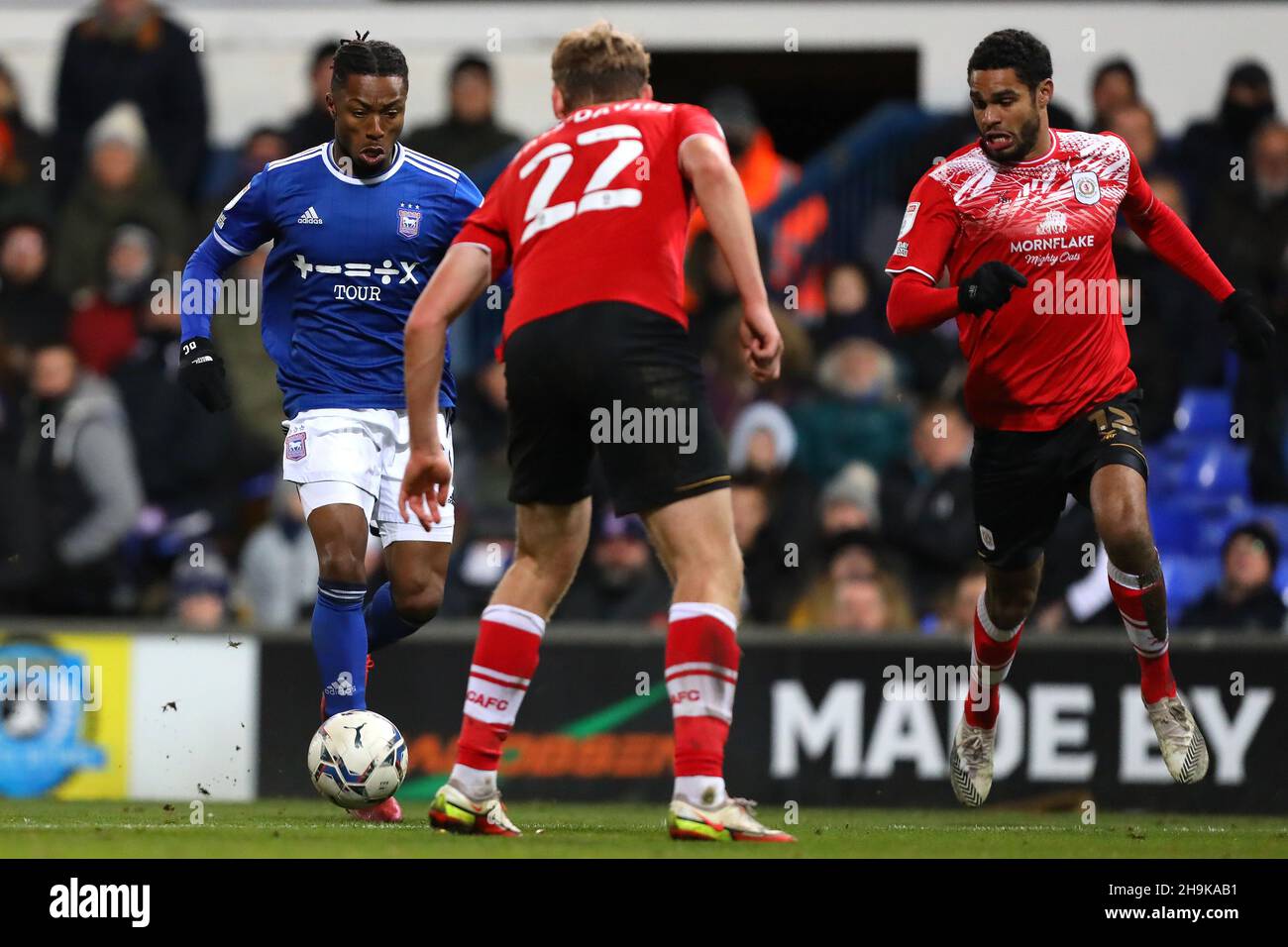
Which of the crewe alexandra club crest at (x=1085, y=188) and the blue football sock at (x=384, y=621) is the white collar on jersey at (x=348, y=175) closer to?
the blue football sock at (x=384, y=621)

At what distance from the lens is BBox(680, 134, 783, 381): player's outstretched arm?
236 inches

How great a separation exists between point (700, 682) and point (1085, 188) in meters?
2.70

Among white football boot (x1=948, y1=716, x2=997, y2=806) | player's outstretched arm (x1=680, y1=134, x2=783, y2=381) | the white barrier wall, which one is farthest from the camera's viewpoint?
the white barrier wall

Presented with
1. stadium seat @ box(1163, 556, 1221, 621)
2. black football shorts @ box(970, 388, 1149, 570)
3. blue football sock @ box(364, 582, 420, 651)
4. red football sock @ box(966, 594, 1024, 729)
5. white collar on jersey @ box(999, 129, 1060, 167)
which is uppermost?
white collar on jersey @ box(999, 129, 1060, 167)

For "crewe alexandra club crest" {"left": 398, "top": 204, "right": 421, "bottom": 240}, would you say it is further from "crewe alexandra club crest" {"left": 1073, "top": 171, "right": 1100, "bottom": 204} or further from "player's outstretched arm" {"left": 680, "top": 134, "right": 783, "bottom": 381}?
"crewe alexandra club crest" {"left": 1073, "top": 171, "right": 1100, "bottom": 204}

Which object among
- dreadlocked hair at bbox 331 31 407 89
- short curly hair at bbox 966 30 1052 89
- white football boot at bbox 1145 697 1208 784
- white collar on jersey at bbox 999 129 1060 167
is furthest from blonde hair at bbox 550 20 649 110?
white football boot at bbox 1145 697 1208 784

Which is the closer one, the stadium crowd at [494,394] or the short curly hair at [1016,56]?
the short curly hair at [1016,56]

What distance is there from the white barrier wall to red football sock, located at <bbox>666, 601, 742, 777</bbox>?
8188 millimetres

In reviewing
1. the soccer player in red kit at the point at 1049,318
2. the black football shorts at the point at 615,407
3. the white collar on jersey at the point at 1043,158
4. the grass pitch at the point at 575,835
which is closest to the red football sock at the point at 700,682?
the grass pitch at the point at 575,835

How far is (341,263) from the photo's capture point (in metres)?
7.85

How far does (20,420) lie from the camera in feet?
41.2

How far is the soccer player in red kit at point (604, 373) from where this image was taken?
6.11 meters

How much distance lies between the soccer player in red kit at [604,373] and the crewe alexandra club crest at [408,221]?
1.40 meters

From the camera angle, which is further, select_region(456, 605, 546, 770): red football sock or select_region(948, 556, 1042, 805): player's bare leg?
select_region(948, 556, 1042, 805): player's bare leg
